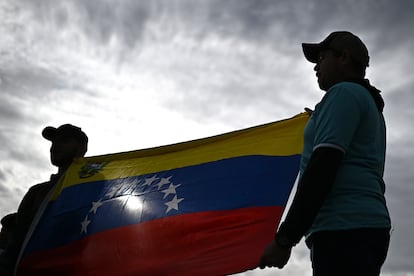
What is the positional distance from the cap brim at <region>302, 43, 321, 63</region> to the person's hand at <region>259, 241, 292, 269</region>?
1.11 meters

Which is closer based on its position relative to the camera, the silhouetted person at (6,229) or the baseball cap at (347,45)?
the baseball cap at (347,45)

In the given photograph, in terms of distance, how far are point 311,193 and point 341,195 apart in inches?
7.2

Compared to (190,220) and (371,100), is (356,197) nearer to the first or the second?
(371,100)

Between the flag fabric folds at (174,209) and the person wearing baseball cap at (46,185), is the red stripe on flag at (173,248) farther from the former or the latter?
the person wearing baseball cap at (46,185)

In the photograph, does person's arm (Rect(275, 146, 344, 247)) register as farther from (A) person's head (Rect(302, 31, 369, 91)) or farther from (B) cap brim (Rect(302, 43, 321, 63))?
(B) cap brim (Rect(302, 43, 321, 63))

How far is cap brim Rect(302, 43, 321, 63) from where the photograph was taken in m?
3.48

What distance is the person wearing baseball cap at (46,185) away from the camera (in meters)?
5.98

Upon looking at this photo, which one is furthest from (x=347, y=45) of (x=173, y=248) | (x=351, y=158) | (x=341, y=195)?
(x=173, y=248)

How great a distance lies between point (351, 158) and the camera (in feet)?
10.1

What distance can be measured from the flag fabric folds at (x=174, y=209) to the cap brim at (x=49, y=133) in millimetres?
Answer: 382

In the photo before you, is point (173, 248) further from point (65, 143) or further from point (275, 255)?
point (275, 255)

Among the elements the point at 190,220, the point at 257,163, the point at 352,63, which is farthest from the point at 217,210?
the point at 352,63

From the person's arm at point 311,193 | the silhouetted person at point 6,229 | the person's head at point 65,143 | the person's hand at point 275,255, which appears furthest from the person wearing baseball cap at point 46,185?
the person's arm at point 311,193

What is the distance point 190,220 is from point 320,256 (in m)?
3.12
